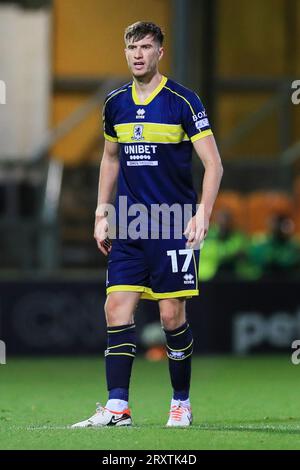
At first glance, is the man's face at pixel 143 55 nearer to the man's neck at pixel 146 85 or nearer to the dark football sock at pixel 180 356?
the man's neck at pixel 146 85

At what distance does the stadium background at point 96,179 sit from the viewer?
1390cm

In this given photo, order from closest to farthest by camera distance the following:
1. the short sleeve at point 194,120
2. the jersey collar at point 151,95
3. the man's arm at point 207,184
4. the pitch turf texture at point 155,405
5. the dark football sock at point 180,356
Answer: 1. the pitch turf texture at point 155,405
2. the man's arm at point 207,184
3. the short sleeve at point 194,120
4. the jersey collar at point 151,95
5. the dark football sock at point 180,356

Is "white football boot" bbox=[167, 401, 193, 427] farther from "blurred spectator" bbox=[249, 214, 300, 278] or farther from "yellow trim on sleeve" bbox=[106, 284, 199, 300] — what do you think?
"blurred spectator" bbox=[249, 214, 300, 278]

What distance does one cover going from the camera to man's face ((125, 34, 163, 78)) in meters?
7.14

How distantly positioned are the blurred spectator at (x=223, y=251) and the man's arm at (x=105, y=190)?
23.9 ft

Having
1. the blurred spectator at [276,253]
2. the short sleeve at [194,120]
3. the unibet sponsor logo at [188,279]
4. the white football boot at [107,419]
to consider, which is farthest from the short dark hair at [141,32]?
the blurred spectator at [276,253]

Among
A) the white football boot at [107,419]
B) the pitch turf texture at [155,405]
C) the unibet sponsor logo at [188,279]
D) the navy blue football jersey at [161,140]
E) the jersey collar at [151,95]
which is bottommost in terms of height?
the pitch turf texture at [155,405]

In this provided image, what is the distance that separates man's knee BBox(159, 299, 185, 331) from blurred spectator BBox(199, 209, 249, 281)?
7.32 meters

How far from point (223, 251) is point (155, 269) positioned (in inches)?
297

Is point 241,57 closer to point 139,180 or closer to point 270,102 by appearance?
point 270,102

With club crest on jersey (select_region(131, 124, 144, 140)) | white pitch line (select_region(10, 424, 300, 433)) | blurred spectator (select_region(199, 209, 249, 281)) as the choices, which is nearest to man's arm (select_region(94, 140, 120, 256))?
club crest on jersey (select_region(131, 124, 144, 140))

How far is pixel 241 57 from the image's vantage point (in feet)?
69.2

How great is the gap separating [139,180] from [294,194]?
10.3 m
